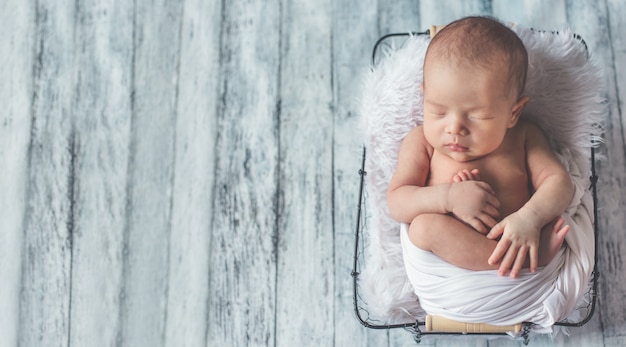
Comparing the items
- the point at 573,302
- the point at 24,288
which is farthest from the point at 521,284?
the point at 24,288

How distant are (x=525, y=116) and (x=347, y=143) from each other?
0.38 m

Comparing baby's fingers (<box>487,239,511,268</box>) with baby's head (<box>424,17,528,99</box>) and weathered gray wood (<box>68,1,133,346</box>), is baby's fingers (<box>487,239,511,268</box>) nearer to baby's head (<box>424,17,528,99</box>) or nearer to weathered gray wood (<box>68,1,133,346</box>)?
baby's head (<box>424,17,528,99</box>)

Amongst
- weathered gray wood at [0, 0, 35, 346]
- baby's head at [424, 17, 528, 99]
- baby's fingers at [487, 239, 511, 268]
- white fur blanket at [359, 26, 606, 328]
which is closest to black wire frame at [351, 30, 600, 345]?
white fur blanket at [359, 26, 606, 328]

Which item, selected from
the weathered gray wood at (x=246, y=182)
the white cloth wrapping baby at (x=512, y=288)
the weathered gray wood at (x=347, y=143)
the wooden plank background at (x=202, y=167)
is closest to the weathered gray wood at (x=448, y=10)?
the wooden plank background at (x=202, y=167)

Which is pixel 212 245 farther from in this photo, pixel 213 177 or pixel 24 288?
pixel 24 288

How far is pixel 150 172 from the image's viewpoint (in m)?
1.46

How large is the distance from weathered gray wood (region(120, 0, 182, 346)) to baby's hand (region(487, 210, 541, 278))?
2.32ft

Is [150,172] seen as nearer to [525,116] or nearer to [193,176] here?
[193,176]

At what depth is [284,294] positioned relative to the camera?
1.38 m

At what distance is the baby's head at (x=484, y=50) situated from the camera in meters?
1.03

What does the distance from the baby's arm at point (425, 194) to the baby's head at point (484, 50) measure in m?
0.16

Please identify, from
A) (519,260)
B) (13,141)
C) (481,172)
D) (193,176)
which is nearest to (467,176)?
(481,172)

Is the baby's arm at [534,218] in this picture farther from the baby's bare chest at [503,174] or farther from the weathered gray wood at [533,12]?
the weathered gray wood at [533,12]

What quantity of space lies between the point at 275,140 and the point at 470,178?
49 centimetres
